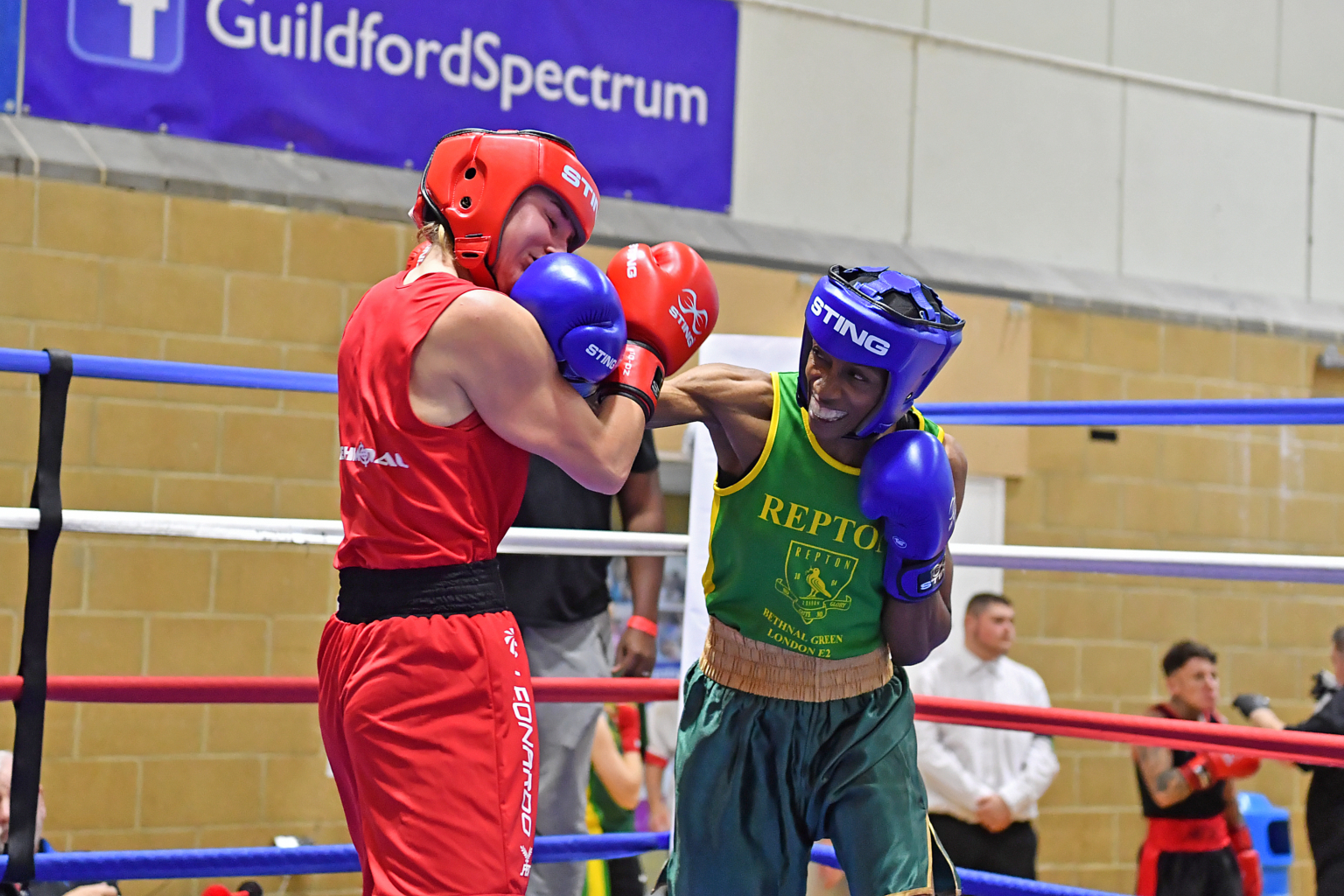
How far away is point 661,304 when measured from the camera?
1.86 meters

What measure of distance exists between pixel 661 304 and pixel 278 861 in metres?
1.05

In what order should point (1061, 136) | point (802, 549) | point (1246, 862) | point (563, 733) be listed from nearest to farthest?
1. point (802, 549)
2. point (563, 733)
3. point (1246, 862)
4. point (1061, 136)

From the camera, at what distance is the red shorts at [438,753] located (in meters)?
1.51

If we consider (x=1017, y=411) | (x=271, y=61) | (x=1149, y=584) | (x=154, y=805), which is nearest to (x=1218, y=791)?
(x=1149, y=584)

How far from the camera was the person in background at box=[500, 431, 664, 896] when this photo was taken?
2.86 metres

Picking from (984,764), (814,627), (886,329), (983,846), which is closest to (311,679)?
(814,627)

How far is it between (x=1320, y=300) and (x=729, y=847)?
5478 mm

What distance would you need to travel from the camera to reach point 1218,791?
4227 mm

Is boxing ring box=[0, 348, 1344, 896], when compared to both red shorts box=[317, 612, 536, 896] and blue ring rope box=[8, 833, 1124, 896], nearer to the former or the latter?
blue ring rope box=[8, 833, 1124, 896]

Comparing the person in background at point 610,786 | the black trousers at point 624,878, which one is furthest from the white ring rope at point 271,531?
the person in background at point 610,786

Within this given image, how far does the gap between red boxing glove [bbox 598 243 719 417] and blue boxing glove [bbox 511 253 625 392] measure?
0.15 meters

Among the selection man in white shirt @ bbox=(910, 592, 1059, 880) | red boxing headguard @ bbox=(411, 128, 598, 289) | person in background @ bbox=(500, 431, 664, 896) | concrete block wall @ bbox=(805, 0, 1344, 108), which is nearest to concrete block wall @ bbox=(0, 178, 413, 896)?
person in background @ bbox=(500, 431, 664, 896)

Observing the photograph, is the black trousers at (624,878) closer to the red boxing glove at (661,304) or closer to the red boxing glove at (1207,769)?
the red boxing glove at (1207,769)

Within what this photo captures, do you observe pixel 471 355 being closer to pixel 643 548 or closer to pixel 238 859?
pixel 643 548
